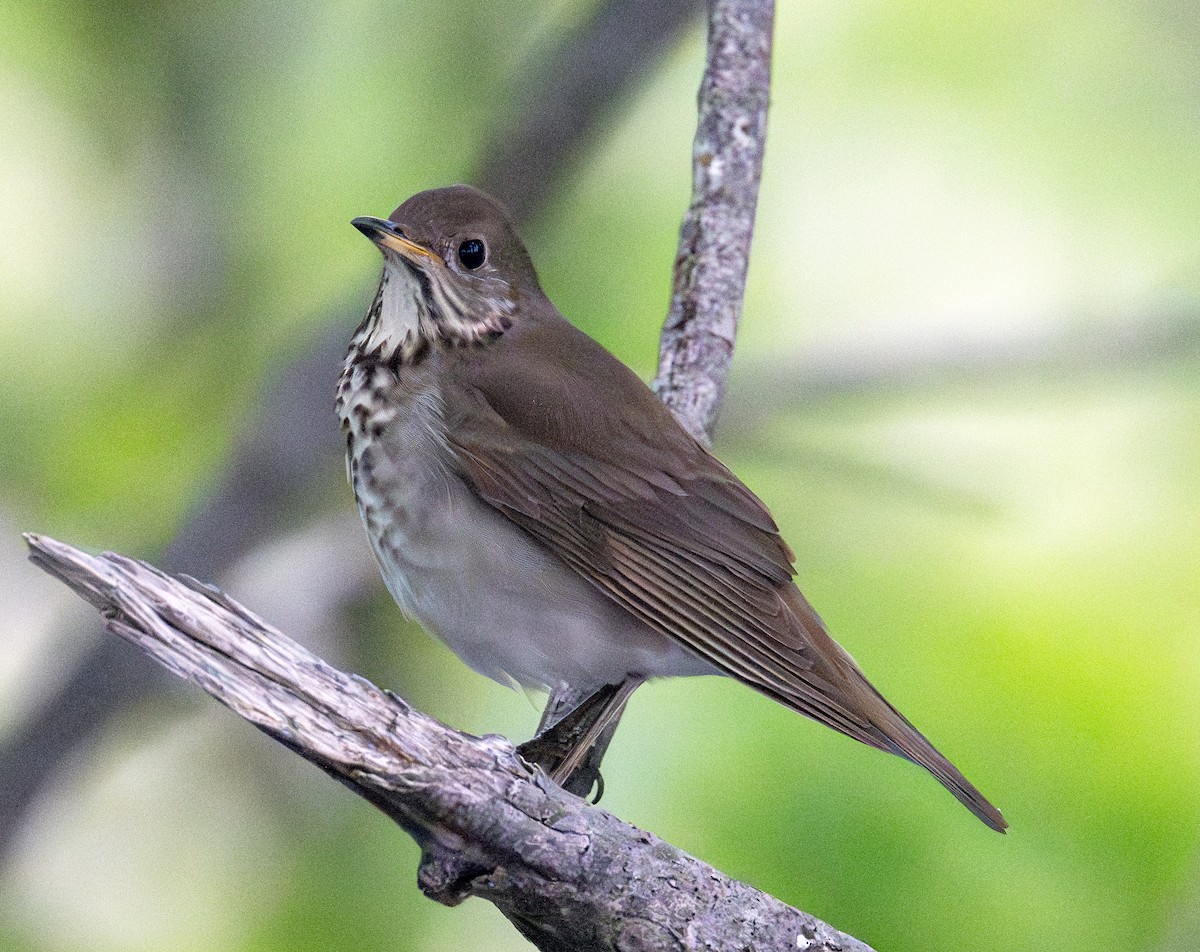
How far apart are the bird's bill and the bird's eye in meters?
0.09

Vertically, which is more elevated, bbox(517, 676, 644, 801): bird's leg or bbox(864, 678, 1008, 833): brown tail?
bbox(864, 678, 1008, 833): brown tail

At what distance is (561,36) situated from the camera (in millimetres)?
4832

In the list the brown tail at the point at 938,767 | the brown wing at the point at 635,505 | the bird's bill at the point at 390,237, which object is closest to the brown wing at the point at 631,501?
the brown wing at the point at 635,505

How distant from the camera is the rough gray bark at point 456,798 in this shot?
1.96 m

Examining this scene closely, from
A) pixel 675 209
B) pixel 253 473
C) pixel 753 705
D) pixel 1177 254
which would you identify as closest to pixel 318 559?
pixel 253 473

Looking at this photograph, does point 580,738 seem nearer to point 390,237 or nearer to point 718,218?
point 390,237

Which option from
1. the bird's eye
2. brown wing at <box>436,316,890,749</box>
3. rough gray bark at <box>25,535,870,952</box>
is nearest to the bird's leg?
brown wing at <box>436,316,890,749</box>

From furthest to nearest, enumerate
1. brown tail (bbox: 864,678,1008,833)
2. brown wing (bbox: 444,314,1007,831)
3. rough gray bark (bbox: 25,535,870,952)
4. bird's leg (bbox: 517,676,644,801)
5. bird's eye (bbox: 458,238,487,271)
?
bird's eye (bbox: 458,238,487,271) < bird's leg (bbox: 517,676,644,801) < brown wing (bbox: 444,314,1007,831) < brown tail (bbox: 864,678,1008,833) < rough gray bark (bbox: 25,535,870,952)

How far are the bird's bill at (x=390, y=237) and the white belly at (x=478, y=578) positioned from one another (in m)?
0.44

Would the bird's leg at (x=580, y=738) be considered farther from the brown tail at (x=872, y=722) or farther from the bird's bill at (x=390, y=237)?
the bird's bill at (x=390, y=237)

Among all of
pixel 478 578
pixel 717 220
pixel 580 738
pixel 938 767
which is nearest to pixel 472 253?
pixel 717 220

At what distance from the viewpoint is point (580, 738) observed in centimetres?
332

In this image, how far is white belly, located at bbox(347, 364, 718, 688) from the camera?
3.11m

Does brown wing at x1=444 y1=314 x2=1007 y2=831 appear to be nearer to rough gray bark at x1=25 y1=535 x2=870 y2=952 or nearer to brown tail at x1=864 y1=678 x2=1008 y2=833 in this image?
brown tail at x1=864 y1=678 x2=1008 y2=833
